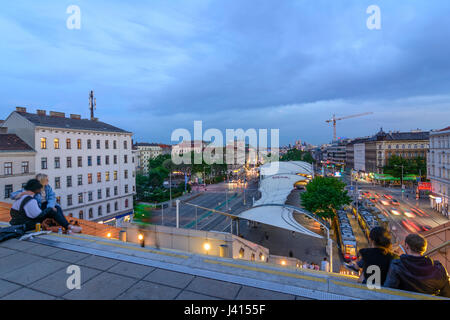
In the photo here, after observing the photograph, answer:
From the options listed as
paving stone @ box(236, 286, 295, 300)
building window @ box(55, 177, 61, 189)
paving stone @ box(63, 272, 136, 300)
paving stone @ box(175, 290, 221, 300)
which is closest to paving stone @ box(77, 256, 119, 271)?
paving stone @ box(63, 272, 136, 300)

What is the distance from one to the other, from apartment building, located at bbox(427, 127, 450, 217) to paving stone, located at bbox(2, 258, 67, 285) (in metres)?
48.8

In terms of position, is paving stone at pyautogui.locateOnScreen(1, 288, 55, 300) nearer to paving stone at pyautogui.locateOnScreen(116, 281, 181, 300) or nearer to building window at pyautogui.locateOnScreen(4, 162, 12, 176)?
paving stone at pyautogui.locateOnScreen(116, 281, 181, 300)

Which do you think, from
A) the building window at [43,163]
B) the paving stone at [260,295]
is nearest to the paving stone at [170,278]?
the paving stone at [260,295]

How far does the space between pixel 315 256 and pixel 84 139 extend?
31.7 metres

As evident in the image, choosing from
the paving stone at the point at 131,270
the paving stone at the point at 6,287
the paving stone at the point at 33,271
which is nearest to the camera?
the paving stone at the point at 6,287

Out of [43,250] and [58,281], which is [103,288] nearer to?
[58,281]

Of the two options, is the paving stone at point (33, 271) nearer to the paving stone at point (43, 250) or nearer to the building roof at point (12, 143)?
the paving stone at point (43, 250)

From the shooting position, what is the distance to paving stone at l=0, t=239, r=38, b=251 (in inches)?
244

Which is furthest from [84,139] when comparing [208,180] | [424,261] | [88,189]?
[208,180]

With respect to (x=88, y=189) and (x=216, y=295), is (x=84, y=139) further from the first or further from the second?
(x=216, y=295)

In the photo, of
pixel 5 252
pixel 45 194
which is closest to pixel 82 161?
pixel 45 194

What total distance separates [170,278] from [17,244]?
15.9 feet

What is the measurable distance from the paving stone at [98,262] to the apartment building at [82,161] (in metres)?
28.8

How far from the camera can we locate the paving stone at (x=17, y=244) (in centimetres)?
619
